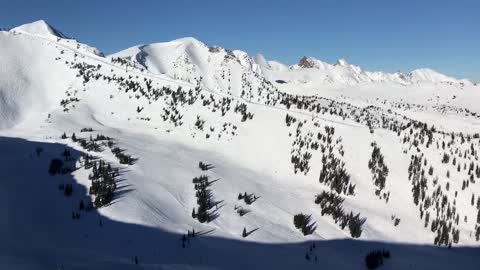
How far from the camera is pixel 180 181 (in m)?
15.5

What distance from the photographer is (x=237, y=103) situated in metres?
28.0

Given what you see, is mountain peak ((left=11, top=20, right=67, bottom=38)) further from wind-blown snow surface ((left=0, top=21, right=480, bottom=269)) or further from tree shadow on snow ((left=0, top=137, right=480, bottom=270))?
tree shadow on snow ((left=0, top=137, right=480, bottom=270))

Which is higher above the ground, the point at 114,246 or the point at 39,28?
the point at 39,28

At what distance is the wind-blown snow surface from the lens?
985cm

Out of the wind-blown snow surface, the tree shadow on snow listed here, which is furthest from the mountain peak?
the tree shadow on snow

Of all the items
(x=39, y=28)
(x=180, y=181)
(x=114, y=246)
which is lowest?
(x=114, y=246)

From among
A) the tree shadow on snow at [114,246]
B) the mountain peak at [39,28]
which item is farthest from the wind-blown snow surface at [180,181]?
the mountain peak at [39,28]

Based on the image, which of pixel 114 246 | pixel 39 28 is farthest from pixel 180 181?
pixel 39 28

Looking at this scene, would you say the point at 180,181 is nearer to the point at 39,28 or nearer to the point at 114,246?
the point at 114,246

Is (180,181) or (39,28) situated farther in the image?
(39,28)

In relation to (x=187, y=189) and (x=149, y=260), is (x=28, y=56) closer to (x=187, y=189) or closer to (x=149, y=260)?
(x=187, y=189)

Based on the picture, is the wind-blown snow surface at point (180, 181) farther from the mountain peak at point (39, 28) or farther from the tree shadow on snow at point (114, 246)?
the mountain peak at point (39, 28)

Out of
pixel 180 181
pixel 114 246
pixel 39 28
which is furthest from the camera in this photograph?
pixel 39 28

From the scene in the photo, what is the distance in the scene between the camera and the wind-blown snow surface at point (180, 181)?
985 cm
